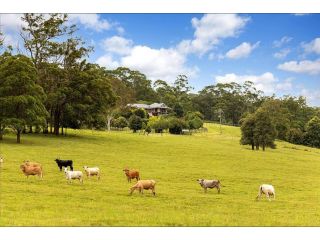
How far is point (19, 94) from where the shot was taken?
4703 centimetres

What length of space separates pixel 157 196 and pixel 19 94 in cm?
3034

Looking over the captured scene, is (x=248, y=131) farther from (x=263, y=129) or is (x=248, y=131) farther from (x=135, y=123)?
(x=135, y=123)

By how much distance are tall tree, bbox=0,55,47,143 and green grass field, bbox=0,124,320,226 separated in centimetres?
439

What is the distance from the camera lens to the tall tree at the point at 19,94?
45.2 metres

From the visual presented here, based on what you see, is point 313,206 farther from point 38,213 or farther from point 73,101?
point 73,101

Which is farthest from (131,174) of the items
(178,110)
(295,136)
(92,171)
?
(178,110)

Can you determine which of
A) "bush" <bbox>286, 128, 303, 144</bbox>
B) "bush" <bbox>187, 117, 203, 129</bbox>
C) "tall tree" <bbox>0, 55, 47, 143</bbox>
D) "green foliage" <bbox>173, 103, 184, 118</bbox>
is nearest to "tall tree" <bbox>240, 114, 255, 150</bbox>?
"bush" <bbox>187, 117, 203, 129</bbox>

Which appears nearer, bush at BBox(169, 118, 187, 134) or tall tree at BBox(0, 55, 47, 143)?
tall tree at BBox(0, 55, 47, 143)

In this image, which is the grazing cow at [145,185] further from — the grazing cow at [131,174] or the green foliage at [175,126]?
the green foliage at [175,126]

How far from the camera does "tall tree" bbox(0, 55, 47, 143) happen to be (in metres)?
45.2

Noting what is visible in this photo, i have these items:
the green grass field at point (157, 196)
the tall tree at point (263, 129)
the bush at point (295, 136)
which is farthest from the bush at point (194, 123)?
the green grass field at point (157, 196)

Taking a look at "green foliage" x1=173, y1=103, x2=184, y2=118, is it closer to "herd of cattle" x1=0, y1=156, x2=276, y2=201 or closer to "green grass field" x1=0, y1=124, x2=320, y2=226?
"green grass field" x1=0, y1=124, x2=320, y2=226

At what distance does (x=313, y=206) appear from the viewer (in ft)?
72.4
